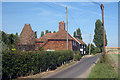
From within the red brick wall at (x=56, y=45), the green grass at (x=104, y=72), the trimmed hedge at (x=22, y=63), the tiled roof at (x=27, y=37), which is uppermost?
the tiled roof at (x=27, y=37)

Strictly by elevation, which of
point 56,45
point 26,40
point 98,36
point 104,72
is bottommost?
point 104,72

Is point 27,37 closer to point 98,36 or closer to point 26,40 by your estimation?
point 26,40

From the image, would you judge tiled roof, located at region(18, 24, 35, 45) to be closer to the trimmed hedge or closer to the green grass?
the trimmed hedge

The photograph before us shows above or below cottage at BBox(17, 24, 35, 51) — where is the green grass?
below

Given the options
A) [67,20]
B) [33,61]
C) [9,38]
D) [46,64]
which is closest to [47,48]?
[67,20]

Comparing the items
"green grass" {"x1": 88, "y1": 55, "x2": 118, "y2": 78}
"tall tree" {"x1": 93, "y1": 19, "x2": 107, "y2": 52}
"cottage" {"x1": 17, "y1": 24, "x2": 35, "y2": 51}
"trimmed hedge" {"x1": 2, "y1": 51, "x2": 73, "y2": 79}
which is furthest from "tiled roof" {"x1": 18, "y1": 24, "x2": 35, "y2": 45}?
"tall tree" {"x1": 93, "y1": 19, "x2": 107, "y2": 52}

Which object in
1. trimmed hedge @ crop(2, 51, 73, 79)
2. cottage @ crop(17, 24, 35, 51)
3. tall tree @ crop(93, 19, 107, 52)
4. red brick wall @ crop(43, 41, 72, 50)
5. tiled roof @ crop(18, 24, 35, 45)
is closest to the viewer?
trimmed hedge @ crop(2, 51, 73, 79)

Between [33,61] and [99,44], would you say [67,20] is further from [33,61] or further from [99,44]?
[99,44]

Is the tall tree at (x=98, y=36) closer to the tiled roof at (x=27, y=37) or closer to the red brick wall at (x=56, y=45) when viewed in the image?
the red brick wall at (x=56, y=45)

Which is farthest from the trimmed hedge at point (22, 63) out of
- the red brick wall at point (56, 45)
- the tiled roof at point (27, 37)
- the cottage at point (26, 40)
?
the red brick wall at point (56, 45)

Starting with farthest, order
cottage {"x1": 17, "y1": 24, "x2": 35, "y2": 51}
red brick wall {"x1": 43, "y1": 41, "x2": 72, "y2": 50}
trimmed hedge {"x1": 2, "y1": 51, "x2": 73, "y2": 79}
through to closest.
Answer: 1. red brick wall {"x1": 43, "y1": 41, "x2": 72, "y2": 50}
2. cottage {"x1": 17, "y1": 24, "x2": 35, "y2": 51}
3. trimmed hedge {"x1": 2, "y1": 51, "x2": 73, "y2": 79}

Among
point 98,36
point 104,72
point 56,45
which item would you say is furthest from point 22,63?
point 98,36

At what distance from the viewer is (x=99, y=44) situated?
9644 cm

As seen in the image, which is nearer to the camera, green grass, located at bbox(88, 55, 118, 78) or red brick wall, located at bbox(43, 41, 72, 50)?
green grass, located at bbox(88, 55, 118, 78)
